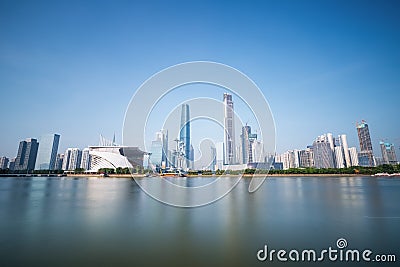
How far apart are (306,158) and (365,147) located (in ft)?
38.0

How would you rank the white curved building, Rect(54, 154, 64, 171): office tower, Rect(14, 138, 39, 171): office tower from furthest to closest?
1. Rect(54, 154, 64, 171): office tower
2. Rect(14, 138, 39, 171): office tower
3. the white curved building

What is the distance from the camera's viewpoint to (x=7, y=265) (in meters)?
2.57

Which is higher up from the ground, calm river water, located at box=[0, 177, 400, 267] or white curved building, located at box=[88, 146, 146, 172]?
white curved building, located at box=[88, 146, 146, 172]

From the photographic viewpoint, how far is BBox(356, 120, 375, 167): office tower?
46.2 m

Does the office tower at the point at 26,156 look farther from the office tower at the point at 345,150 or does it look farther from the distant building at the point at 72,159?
the office tower at the point at 345,150

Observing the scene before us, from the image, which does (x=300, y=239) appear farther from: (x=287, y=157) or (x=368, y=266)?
(x=287, y=157)

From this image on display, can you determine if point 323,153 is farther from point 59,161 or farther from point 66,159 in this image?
point 59,161

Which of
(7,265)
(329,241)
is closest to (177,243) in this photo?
(7,265)

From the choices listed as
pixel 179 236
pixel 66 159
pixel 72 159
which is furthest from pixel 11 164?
pixel 179 236

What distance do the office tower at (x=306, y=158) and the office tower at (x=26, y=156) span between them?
6126cm

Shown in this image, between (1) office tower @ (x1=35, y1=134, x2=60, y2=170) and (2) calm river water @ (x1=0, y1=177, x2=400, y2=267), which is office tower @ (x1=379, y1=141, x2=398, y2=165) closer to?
(2) calm river water @ (x1=0, y1=177, x2=400, y2=267)

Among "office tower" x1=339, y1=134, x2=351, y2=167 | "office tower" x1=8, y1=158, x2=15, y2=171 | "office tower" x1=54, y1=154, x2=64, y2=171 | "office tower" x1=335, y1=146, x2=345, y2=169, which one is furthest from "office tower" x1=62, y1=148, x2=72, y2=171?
"office tower" x1=339, y1=134, x2=351, y2=167

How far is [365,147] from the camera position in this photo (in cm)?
4684

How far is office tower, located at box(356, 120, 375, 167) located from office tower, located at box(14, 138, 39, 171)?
72.0 m
